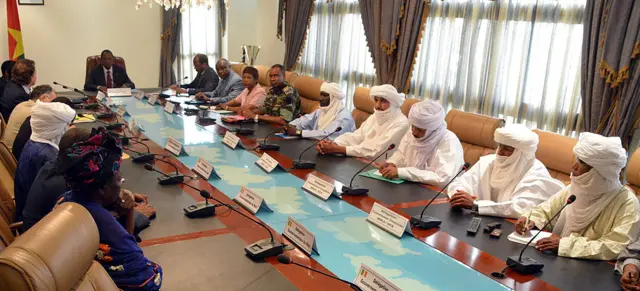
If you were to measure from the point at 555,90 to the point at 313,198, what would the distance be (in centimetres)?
247

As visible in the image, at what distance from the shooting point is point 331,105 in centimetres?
458

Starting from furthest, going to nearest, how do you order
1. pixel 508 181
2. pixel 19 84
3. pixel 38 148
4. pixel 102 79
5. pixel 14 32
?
pixel 14 32 → pixel 102 79 → pixel 19 84 → pixel 508 181 → pixel 38 148

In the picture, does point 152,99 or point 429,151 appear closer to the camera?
point 429,151

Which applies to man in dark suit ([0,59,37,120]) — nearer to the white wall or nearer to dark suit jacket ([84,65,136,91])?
dark suit jacket ([84,65,136,91])

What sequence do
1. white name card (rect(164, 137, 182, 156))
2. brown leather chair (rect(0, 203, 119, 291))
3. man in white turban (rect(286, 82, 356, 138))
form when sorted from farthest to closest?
1. man in white turban (rect(286, 82, 356, 138))
2. white name card (rect(164, 137, 182, 156))
3. brown leather chair (rect(0, 203, 119, 291))

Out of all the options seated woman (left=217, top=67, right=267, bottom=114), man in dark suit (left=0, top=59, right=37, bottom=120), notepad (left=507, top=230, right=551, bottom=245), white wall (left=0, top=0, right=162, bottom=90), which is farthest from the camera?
white wall (left=0, top=0, right=162, bottom=90)

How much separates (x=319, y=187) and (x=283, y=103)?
2.45 m

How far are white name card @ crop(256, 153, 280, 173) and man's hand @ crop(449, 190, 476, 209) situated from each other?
1082mm

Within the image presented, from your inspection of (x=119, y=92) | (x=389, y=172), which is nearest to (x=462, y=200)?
(x=389, y=172)

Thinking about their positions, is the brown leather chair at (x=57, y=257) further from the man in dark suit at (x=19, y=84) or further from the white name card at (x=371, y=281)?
the man in dark suit at (x=19, y=84)

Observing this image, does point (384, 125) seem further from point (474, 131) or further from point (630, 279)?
point (630, 279)

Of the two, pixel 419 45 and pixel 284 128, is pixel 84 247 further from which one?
pixel 419 45

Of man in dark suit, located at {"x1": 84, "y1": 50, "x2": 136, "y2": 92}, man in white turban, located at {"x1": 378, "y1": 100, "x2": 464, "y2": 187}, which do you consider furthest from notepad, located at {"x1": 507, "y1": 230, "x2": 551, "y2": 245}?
man in dark suit, located at {"x1": 84, "y1": 50, "x2": 136, "y2": 92}

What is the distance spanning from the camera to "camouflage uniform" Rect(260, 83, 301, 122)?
4973 millimetres
